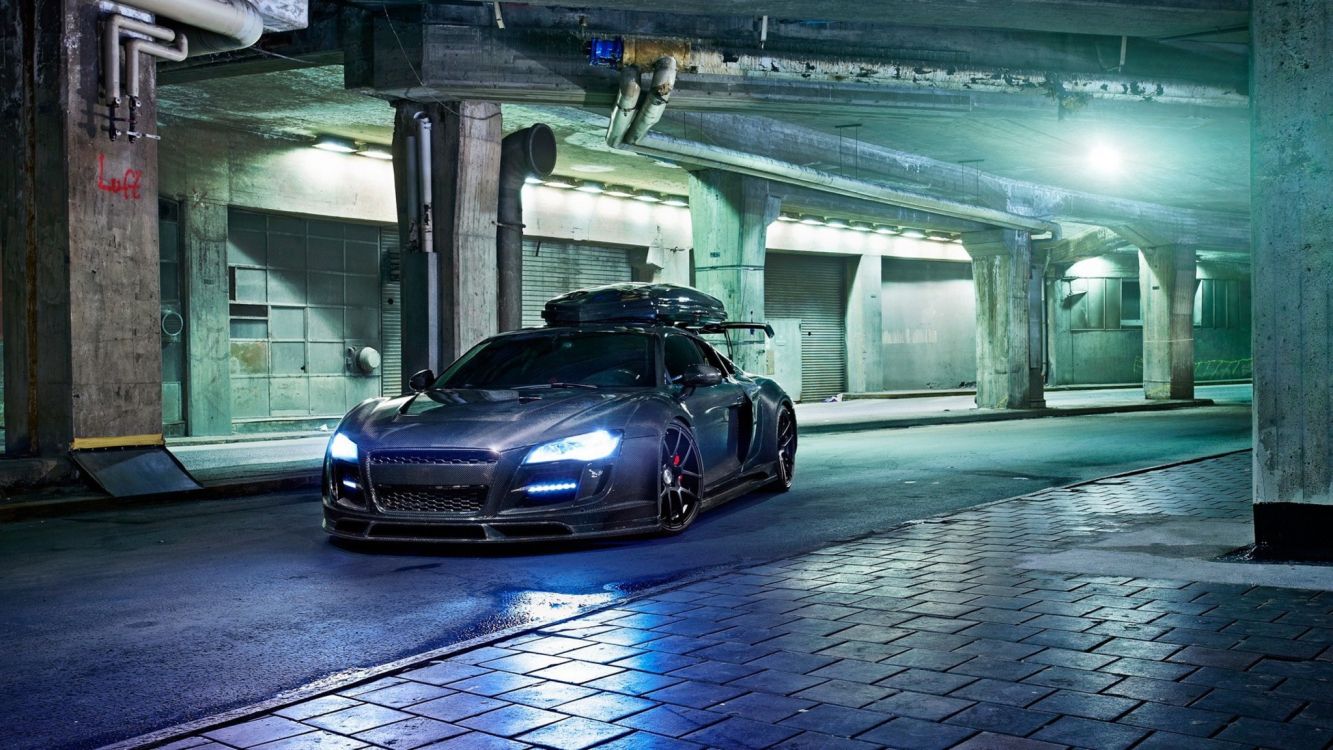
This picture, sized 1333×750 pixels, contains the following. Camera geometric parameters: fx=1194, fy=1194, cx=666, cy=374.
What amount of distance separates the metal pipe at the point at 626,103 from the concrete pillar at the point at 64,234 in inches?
210

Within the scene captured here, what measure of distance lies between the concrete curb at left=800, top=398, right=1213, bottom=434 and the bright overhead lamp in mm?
9591

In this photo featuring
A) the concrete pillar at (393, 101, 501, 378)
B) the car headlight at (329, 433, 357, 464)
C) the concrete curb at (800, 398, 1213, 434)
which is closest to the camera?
the car headlight at (329, 433, 357, 464)

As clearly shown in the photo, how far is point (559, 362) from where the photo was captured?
28.2 ft

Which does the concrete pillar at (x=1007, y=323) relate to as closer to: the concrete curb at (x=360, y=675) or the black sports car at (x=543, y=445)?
the black sports car at (x=543, y=445)

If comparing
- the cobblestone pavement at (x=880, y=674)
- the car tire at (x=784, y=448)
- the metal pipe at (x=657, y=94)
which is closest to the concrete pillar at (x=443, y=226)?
the metal pipe at (x=657, y=94)

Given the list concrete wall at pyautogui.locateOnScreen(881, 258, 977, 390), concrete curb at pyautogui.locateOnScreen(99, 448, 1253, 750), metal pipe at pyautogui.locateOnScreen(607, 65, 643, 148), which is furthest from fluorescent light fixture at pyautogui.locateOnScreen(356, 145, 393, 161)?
concrete wall at pyautogui.locateOnScreen(881, 258, 977, 390)

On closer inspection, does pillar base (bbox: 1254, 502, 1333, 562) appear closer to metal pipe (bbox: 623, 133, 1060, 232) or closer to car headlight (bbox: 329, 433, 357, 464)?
car headlight (bbox: 329, 433, 357, 464)

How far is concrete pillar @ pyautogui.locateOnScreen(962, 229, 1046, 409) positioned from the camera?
2769cm

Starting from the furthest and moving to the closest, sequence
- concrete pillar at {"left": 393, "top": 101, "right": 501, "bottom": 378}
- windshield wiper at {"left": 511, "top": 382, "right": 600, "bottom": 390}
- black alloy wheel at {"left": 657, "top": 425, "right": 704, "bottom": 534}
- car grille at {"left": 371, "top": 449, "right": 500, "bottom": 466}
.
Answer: concrete pillar at {"left": 393, "top": 101, "right": 501, "bottom": 378} → windshield wiper at {"left": 511, "top": 382, "right": 600, "bottom": 390} → black alloy wheel at {"left": 657, "top": 425, "right": 704, "bottom": 534} → car grille at {"left": 371, "top": 449, "right": 500, "bottom": 466}

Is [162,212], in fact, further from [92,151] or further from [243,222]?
[92,151]

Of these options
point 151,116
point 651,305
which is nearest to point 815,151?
point 651,305

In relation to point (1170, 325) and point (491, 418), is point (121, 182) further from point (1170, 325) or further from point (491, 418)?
point (1170, 325)

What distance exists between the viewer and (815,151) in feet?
67.8

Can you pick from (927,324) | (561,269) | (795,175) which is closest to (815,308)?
(927,324)
